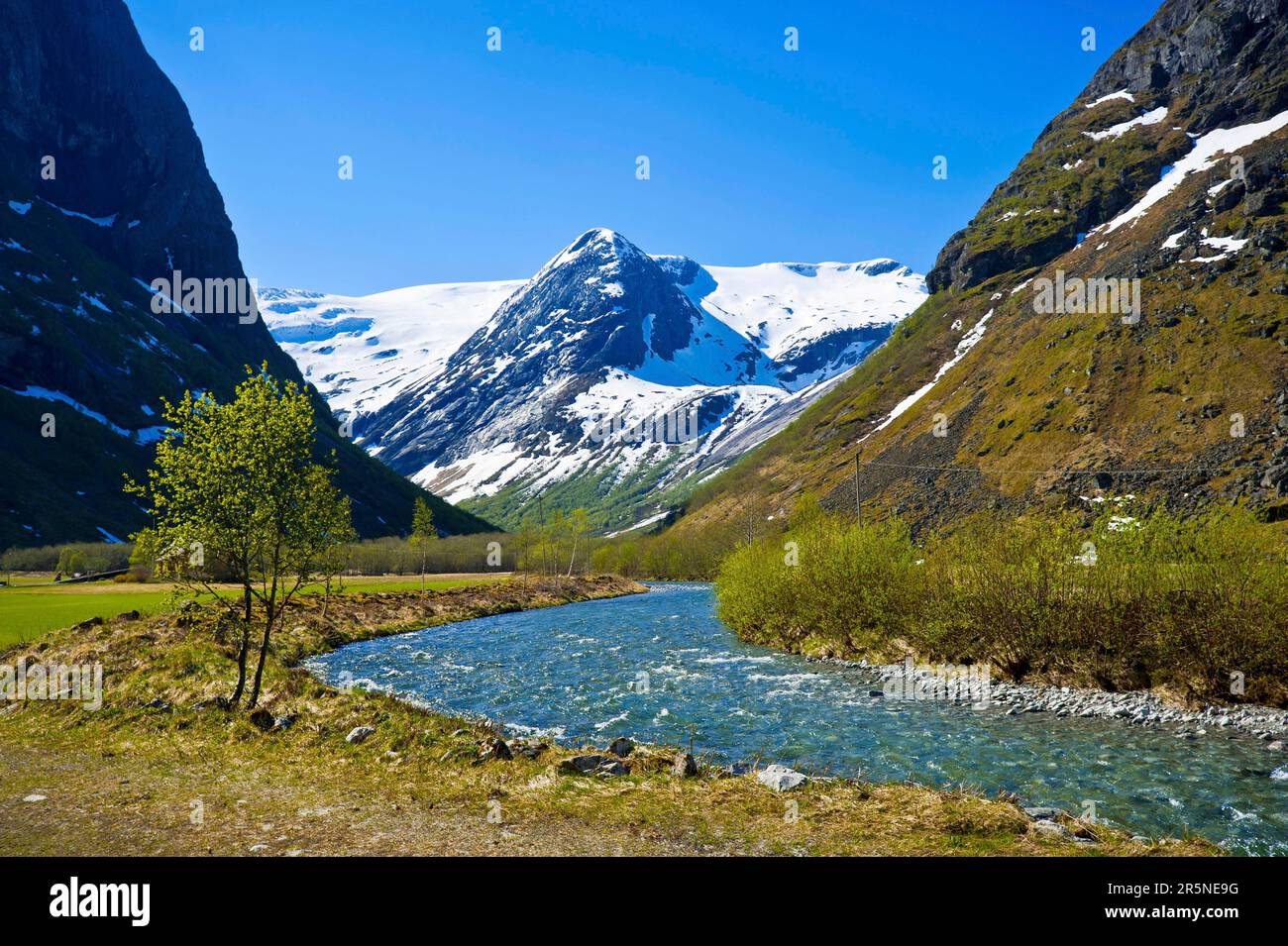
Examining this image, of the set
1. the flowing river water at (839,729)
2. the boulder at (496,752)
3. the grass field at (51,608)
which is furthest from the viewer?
the grass field at (51,608)

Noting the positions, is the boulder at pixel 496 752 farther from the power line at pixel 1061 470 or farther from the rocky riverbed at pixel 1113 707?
the power line at pixel 1061 470

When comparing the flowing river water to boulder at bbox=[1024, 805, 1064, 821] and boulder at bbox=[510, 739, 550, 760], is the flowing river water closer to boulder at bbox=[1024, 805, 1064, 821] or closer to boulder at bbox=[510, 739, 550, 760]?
boulder at bbox=[1024, 805, 1064, 821]

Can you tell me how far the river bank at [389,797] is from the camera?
45.7 ft

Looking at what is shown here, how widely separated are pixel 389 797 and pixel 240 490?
1508 cm

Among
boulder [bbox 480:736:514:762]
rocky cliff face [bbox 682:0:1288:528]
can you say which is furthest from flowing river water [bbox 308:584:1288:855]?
rocky cliff face [bbox 682:0:1288:528]

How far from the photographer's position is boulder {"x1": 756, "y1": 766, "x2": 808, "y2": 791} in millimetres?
18297

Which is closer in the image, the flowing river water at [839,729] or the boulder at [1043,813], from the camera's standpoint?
the boulder at [1043,813]

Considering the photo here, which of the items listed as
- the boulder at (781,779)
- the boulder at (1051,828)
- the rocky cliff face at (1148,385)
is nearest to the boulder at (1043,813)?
the boulder at (1051,828)

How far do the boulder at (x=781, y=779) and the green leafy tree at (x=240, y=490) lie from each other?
18.3 metres

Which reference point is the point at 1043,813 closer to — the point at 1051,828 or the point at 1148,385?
the point at 1051,828

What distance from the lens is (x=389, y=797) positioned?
1703cm

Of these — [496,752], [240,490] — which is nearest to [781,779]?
[496,752]

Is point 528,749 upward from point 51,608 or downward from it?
upward
